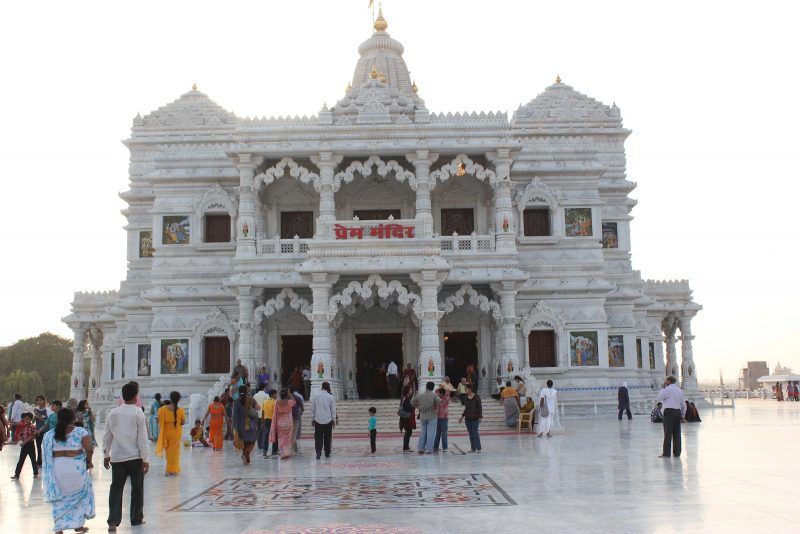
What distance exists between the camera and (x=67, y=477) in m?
9.76

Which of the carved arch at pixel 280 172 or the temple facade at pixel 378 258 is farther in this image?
the carved arch at pixel 280 172

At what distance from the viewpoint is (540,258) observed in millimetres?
35000

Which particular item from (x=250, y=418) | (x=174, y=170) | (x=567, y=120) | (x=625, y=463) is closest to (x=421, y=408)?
(x=250, y=418)

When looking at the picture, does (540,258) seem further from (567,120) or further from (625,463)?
(625,463)

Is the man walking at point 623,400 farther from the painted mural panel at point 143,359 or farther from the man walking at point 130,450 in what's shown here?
the man walking at point 130,450

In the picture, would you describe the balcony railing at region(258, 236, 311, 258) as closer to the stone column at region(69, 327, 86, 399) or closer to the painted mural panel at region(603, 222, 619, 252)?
the painted mural panel at region(603, 222, 619, 252)

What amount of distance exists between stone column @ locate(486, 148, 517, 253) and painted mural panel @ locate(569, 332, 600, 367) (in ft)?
16.3

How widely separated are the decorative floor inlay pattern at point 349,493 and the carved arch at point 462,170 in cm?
1915

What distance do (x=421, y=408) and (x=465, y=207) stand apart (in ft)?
56.7

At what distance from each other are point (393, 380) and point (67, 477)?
23.2m

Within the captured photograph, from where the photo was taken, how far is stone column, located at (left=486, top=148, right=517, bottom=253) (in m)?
32.2

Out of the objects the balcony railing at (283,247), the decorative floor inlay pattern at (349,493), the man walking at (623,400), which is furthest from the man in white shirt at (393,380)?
the decorative floor inlay pattern at (349,493)

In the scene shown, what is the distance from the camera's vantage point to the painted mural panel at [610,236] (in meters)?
38.9

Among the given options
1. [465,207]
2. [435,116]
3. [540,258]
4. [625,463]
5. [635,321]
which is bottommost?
[625,463]
